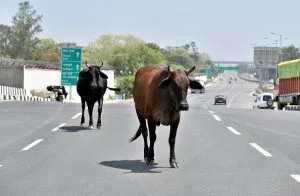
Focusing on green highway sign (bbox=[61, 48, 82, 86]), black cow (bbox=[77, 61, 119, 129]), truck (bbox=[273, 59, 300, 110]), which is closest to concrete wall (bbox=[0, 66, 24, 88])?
green highway sign (bbox=[61, 48, 82, 86])

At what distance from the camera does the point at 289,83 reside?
48.6m

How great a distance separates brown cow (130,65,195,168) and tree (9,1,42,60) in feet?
436

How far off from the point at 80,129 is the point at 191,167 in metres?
7.55

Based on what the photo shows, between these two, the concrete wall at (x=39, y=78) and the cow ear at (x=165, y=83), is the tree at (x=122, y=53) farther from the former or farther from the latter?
the cow ear at (x=165, y=83)

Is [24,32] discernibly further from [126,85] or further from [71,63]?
[71,63]

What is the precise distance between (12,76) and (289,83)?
3043 centimetres

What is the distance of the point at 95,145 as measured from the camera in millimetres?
13578

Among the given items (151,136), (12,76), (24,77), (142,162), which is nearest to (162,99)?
(151,136)

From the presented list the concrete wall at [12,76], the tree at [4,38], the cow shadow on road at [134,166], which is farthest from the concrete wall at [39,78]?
the tree at [4,38]

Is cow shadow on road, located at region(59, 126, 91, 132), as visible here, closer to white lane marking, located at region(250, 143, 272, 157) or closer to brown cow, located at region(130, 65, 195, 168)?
white lane marking, located at region(250, 143, 272, 157)

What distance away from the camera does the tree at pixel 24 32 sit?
140250 mm

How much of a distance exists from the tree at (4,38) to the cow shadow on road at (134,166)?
136194 millimetres

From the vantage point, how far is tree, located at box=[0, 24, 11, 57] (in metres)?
147

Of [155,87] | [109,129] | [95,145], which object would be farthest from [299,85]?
[155,87]
